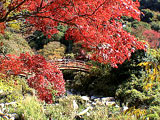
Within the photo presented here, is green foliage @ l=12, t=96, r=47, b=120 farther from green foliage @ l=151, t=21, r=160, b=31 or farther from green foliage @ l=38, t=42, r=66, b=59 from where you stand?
green foliage @ l=151, t=21, r=160, b=31

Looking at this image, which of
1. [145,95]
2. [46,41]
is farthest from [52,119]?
[46,41]

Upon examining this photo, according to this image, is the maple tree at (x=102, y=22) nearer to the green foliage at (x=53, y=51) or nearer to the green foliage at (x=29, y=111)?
the green foliage at (x=29, y=111)

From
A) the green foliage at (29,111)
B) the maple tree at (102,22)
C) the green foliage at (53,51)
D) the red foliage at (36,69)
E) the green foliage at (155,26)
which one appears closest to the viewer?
the maple tree at (102,22)

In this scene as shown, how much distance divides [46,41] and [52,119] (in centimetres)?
1852

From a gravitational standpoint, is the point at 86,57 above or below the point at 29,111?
above

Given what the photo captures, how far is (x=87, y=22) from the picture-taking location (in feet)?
12.5

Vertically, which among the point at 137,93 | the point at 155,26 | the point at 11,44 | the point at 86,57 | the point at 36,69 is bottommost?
the point at 137,93

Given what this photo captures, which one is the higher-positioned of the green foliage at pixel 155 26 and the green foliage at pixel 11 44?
the green foliage at pixel 155 26

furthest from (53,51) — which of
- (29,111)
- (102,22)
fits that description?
(102,22)

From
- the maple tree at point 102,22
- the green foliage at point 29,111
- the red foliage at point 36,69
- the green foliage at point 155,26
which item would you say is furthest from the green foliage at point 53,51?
the maple tree at point 102,22

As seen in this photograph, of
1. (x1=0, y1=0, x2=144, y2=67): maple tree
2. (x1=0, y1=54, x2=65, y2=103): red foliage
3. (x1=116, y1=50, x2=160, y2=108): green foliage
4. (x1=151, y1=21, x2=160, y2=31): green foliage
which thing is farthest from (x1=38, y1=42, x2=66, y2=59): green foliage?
(x1=0, y1=0, x2=144, y2=67): maple tree

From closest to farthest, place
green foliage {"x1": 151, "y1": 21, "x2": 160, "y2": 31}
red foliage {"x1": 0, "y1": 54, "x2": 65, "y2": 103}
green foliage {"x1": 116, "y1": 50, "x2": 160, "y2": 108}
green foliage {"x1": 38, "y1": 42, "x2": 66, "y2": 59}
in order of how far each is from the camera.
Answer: red foliage {"x1": 0, "y1": 54, "x2": 65, "y2": 103} < green foliage {"x1": 116, "y1": 50, "x2": 160, "y2": 108} < green foliage {"x1": 38, "y1": 42, "x2": 66, "y2": 59} < green foliage {"x1": 151, "y1": 21, "x2": 160, "y2": 31}

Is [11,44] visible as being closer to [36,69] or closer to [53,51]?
[53,51]

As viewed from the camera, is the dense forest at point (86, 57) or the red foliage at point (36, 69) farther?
the red foliage at point (36, 69)
